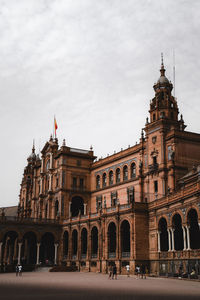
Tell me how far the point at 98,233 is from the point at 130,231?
8667 millimetres

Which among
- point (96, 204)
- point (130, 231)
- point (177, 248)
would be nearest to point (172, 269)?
point (177, 248)

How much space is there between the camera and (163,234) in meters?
47.5

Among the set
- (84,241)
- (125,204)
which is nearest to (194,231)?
(125,204)

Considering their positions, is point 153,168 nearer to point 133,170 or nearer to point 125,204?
point 125,204

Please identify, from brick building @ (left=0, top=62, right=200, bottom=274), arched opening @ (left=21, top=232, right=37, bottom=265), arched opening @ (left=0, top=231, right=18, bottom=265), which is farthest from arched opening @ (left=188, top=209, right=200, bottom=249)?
arched opening @ (left=0, top=231, right=18, bottom=265)

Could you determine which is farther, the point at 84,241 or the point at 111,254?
the point at 84,241

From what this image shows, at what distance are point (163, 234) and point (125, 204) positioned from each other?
23.0ft

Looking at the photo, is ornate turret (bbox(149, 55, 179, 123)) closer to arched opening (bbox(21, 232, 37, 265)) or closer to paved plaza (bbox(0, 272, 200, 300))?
paved plaza (bbox(0, 272, 200, 300))

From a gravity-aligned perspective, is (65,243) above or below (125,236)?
below

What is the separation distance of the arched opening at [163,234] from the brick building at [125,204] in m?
0.12

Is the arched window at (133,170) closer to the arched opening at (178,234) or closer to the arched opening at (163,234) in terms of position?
the arched opening at (163,234)

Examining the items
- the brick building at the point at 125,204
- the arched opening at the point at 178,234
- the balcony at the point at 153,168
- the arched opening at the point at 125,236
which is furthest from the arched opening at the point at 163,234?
the balcony at the point at 153,168

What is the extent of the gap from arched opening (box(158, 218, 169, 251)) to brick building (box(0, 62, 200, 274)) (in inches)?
4.7

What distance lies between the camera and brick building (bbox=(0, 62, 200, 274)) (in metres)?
43.8
